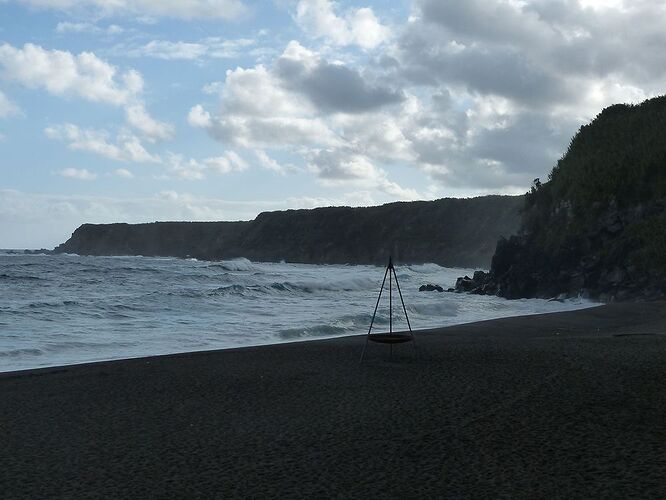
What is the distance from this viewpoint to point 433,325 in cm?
2209

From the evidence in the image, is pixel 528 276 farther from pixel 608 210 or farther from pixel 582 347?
pixel 582 347

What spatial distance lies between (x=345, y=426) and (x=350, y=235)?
107 meters

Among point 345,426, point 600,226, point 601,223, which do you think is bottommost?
point 345,426

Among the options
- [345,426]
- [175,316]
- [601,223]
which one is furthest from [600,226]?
[345,426]

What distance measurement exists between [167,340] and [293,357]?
16.8 ft

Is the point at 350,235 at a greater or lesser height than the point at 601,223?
greater

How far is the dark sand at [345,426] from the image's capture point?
18.9 feet

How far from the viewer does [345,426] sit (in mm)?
7691

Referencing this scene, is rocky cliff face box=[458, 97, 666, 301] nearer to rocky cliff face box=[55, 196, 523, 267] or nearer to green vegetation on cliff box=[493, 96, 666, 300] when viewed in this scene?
green vegetation on cliff box=[493, 96, 666, 300]

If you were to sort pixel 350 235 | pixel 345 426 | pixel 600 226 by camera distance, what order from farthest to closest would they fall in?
1. pixel 350 235
2. pixel 600 226
3. pixel 345 426

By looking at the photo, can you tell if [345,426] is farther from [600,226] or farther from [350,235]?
[350,235]

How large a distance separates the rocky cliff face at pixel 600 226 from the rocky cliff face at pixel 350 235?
161ft

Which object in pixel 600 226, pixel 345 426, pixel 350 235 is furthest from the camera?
pixel 350 235

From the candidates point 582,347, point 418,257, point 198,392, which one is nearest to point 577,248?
point 582,347
